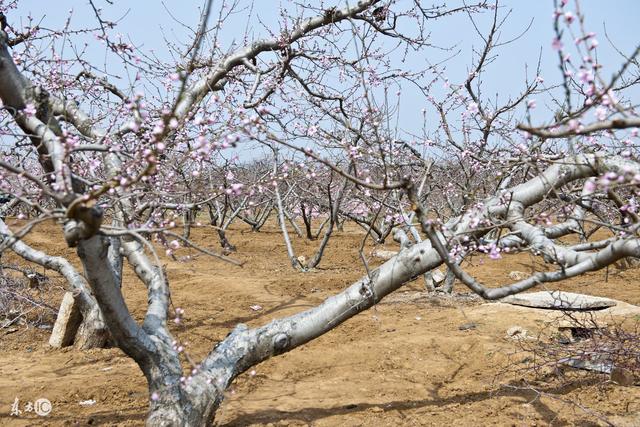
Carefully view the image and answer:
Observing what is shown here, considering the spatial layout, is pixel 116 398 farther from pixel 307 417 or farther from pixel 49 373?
pixel 307 417

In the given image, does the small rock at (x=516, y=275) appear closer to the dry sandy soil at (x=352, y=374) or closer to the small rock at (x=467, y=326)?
the dry sandy soil at (x=352, y=374)

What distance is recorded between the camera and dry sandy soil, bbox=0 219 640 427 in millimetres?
3871

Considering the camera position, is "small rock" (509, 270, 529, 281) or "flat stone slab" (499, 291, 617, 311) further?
"small rock" (509, 270, 529, 281)

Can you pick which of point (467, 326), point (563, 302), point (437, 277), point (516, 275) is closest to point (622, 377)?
point (467, 326)

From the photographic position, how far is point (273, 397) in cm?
436

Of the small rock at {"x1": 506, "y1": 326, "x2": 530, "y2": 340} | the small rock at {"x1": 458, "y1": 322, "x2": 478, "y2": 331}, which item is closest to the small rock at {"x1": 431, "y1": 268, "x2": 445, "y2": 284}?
the small rock at {"x1": 458, "y1": 322, "x2": 478, "y2": 331}

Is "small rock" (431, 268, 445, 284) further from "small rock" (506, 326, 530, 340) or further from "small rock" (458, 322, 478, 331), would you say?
Result: "small rock" (506, 326, 530, 340)

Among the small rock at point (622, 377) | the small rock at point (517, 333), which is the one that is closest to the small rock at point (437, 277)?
the small rock at point (517, 333)

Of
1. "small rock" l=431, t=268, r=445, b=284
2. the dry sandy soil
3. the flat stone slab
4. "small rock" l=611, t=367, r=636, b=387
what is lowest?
the dry sandy soil

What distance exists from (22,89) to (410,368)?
3811 mm

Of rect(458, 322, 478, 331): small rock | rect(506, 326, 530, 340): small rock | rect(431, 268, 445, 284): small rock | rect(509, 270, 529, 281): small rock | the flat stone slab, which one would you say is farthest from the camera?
rect(509, 270, 529, 281): small rock

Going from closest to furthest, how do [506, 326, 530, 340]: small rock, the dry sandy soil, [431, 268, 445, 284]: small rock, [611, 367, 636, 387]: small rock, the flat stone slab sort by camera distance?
the dry sandy soil
[611, 367, 636, 387]: small rock
[506, 326, 530, 340]: small rock
the flat stone slab
[431, 268, 445, 284]: small rock

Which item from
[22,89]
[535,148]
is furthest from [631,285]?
[22,89]

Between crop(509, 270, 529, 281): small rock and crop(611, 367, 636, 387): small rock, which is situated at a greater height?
crop(509, 270, 529, 281): small rock
